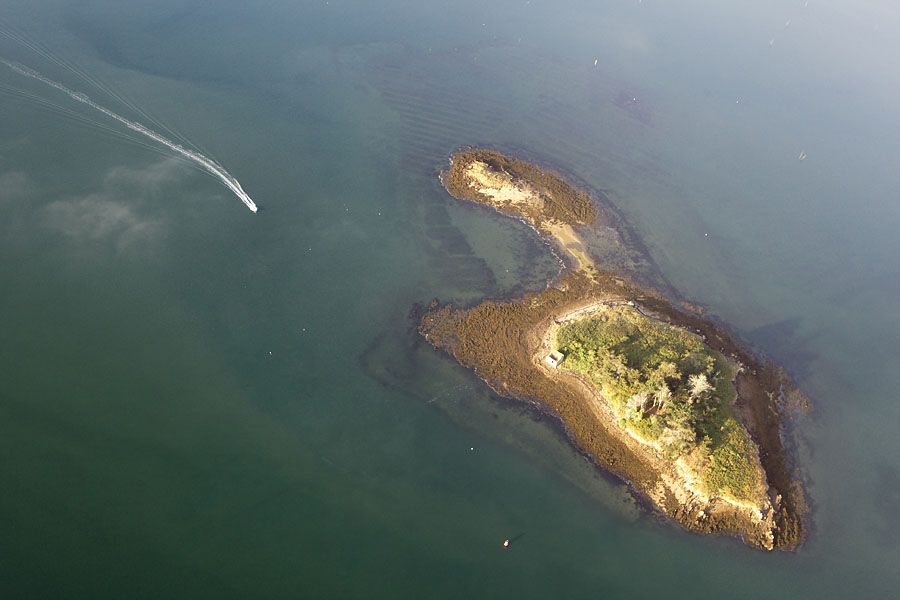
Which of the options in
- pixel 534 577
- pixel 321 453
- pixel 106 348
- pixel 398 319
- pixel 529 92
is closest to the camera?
pixel 534 577

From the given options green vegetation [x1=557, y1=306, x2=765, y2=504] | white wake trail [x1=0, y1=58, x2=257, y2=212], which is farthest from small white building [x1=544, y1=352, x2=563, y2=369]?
white wake trail [x1=0, y1=58, x2=257, y2=212]

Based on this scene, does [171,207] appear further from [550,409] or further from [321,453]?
[550,409]

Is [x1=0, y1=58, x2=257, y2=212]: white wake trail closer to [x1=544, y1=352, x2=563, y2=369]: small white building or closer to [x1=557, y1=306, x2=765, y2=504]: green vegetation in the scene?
[x1=544, y1=352, x2=563, y2=369]: small white building

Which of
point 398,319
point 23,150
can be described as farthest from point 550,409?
point 23,150

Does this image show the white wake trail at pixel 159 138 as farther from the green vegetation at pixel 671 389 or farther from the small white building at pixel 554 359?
the green vegetation at pixel 671 389

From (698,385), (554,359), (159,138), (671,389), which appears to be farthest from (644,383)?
(159,138)

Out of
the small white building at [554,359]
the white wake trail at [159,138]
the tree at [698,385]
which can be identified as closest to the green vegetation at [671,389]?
the tree at [698,385]
